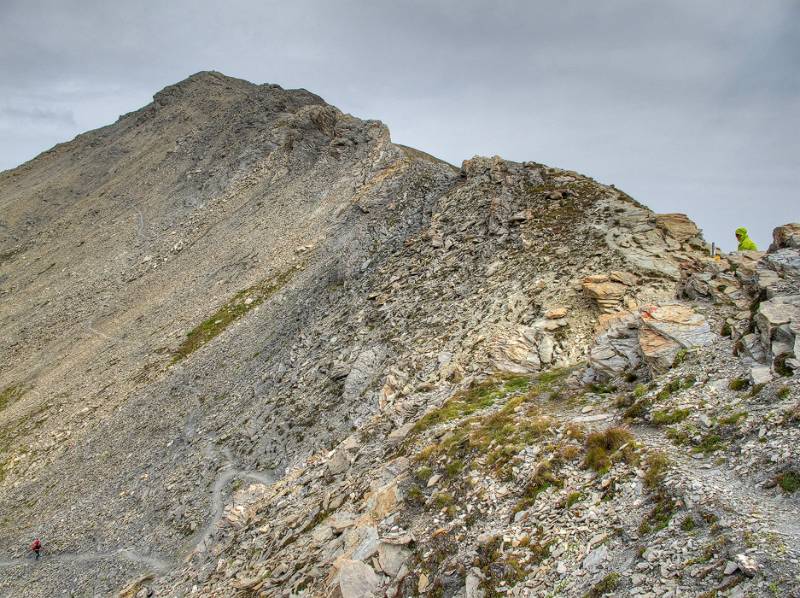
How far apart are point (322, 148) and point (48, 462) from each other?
4173cm

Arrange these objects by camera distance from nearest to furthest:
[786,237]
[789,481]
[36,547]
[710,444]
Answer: [789,481], [710,444], [786,237], [36,547]

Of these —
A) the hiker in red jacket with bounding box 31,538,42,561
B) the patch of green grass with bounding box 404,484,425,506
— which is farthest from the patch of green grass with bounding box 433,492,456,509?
the hiker in red jacket with bounding box 31,538,42,561

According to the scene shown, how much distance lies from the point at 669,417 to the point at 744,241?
12459 millimetres

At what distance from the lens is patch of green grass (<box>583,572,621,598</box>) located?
9.97 meters

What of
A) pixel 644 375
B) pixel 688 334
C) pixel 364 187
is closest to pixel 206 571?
pixel 644 375

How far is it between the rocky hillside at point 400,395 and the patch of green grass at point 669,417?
6 cm

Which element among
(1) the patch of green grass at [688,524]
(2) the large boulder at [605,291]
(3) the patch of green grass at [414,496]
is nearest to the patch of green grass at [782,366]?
(1) the patch of green grass at [688,524]

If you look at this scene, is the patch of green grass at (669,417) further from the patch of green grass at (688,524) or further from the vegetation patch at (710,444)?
the patch of green grass at (688,524)

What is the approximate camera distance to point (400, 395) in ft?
82.2

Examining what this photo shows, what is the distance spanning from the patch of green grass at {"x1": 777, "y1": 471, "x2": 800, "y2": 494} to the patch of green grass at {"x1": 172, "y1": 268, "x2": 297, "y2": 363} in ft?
129

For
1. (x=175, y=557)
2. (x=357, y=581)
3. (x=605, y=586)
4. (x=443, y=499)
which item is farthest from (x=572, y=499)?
(x=175, y=557)

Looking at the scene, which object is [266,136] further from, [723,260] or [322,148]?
→ [723,260]

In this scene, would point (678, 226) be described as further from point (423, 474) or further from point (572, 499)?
point (572, 499)

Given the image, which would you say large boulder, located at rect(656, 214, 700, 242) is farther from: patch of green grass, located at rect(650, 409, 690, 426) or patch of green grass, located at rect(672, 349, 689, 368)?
patch of green grass, located at rect(650, 409, 690, 426)
